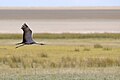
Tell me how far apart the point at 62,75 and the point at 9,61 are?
591 cm

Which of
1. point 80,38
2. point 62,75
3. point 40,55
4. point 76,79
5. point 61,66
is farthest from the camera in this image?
point 80,38

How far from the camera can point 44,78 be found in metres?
12.0

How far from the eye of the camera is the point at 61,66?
54.0 ft

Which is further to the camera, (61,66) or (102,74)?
(61,66)

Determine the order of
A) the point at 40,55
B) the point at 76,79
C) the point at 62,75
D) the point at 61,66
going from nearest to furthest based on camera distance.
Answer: the point at 76,79 < the point at 62,75 < the point at 61,66 < the point at 40,55

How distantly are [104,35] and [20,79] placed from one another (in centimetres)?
2749

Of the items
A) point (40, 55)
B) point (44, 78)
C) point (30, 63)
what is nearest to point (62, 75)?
point (44, 78)

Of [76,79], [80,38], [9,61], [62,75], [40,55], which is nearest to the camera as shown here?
[76,79]

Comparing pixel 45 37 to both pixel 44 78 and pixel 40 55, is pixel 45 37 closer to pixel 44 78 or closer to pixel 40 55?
pixel 40 55

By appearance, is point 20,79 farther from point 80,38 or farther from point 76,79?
point 80,38

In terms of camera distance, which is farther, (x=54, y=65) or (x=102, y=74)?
(x=54, y=65)

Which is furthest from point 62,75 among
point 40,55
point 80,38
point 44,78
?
point 80,38

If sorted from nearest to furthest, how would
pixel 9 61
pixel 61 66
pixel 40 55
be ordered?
pixel 61 66, pixel 9 61, pixel 40 55

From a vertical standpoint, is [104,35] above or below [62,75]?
below
